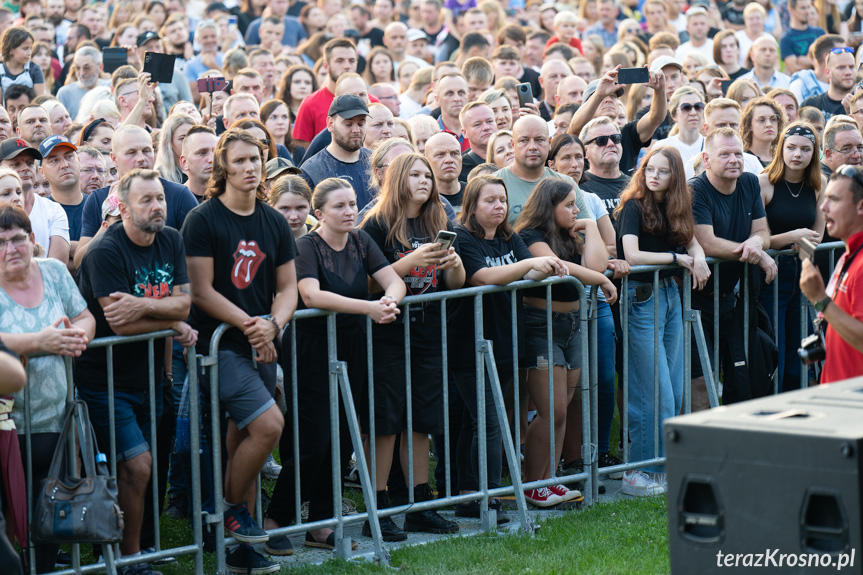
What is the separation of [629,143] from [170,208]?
13.6ft

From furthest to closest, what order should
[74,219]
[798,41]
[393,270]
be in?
[798,41], [74,219], [393,270]

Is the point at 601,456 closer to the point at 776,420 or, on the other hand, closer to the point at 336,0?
the point at 776,420

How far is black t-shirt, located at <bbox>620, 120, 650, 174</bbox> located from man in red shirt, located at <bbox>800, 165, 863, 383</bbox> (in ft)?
13.3

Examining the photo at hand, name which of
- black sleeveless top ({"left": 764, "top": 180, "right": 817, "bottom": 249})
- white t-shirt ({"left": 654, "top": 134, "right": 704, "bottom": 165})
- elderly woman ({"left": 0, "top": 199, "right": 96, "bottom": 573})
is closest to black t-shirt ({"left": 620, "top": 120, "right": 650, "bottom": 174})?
white t-shirt ({"left": 654, "top": 134, "right": 704, "bottom": 165})

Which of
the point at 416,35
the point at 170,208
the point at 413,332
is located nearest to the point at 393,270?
the point at 413,332

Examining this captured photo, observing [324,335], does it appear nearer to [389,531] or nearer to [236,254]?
[236,254]

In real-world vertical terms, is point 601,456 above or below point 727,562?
below

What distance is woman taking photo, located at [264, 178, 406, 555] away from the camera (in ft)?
20.4

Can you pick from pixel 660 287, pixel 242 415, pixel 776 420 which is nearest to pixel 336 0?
pixel 660 287

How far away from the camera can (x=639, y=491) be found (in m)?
7.08

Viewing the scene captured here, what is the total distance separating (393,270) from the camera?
635 centimetres

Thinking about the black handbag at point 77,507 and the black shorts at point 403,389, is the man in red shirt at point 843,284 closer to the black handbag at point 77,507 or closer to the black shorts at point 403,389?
the black shorts at point 403,389

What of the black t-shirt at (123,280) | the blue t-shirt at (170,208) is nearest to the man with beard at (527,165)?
the blue t-shirt at (170,208)

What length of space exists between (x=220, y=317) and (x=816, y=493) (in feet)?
10.7
